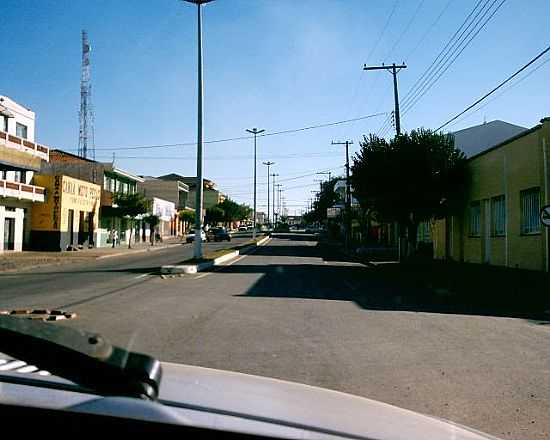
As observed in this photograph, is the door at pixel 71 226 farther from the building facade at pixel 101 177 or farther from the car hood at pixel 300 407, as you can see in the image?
the car hood at pixel 300 407

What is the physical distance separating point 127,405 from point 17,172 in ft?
137

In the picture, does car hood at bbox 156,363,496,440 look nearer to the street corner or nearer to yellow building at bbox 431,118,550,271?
the street corner

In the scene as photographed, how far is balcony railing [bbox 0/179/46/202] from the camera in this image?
34875mm

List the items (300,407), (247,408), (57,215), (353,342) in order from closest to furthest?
(247,408) → (300,407) → (353,342) → (57,215)

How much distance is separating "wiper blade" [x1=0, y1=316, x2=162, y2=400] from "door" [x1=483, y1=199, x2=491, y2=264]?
2691cm

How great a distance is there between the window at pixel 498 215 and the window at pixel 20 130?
28941 mm

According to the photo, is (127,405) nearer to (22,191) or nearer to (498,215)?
(498,215)

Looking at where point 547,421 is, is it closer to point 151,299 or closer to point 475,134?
point 151,299

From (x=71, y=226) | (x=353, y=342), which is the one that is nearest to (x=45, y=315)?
(x=353, y=342)

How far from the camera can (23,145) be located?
36.9 meters

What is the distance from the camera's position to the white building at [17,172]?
116 feet

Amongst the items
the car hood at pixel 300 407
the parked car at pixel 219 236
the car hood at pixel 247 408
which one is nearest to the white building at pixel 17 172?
the parked car at pixel 219 236

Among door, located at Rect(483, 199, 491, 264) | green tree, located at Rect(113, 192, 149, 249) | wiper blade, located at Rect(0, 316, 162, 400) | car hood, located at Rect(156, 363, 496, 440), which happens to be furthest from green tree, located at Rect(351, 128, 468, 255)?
wiper blade, located at Rect(0, 316, 162, 400)

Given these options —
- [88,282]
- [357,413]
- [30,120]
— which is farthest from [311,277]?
[30,120]
